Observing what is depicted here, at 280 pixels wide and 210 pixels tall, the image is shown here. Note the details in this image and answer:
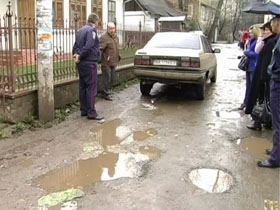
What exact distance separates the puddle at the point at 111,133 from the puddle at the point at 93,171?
0.63 metres

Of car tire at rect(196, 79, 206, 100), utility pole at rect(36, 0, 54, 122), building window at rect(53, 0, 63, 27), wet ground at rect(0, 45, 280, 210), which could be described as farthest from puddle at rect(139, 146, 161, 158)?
building window at rect(53, 0, 63, 27)

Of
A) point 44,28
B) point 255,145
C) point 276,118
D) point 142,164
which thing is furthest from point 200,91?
point 142,164

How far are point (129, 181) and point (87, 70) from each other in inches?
126

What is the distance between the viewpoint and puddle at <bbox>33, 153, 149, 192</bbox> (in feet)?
14.1

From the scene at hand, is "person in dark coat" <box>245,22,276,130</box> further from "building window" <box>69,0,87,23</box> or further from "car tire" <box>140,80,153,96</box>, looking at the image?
"building window" <box>69,0,87,23</box>

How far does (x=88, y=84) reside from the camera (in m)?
7.11

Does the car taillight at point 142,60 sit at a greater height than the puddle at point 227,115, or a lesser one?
greater

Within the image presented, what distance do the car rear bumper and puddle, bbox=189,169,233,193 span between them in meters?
4.05

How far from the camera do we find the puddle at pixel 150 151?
5345 mm

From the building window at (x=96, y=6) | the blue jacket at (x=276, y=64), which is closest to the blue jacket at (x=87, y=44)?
the blue jacket at (x=276, y=64)

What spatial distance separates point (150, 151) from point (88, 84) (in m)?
2.25

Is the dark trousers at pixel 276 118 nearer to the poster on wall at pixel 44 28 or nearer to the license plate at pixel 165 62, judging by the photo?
the poster on wall at pixel 44 28

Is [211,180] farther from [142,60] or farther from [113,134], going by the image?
[142,60]

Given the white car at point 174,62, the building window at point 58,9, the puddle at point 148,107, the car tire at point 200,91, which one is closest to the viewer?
the puddle at point 148,107
